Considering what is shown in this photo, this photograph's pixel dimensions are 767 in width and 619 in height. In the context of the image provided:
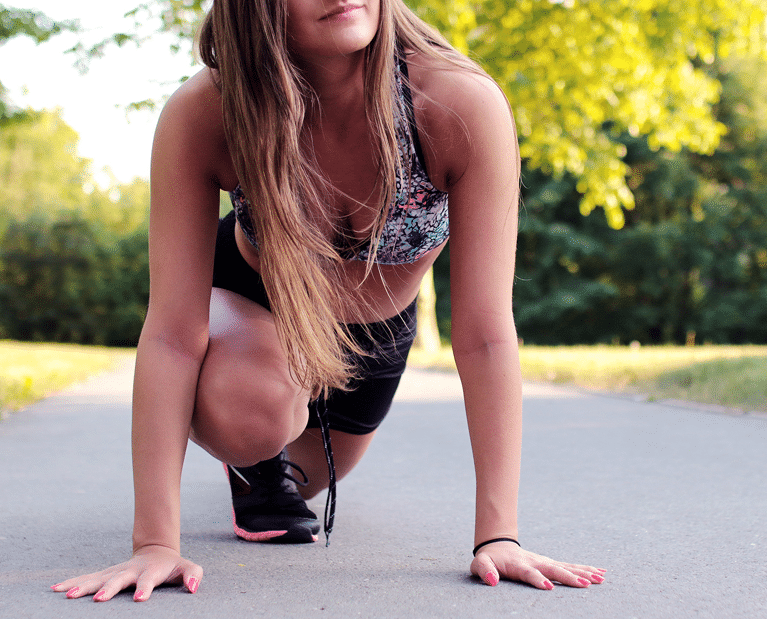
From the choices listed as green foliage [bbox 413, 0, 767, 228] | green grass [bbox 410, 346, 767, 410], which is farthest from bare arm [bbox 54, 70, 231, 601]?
green foliage [bbox 413, 0, 767, 228]

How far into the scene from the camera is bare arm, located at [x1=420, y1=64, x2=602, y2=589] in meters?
1.85

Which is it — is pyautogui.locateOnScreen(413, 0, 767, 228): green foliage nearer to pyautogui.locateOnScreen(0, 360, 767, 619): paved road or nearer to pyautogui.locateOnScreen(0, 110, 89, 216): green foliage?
pyautogui.locateOnScreen(0, 360, 767, 619): paved road

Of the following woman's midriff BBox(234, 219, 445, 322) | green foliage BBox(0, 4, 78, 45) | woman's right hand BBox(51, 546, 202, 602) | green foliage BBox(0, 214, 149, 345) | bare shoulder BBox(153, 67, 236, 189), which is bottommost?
green foliage BBox(0, 214, 149, 345)

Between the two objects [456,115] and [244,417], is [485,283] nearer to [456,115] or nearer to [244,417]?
[456,115]

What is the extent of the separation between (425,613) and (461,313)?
0.67 metres

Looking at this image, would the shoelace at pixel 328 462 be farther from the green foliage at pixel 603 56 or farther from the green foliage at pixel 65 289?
the green foliage at pixel 65 289

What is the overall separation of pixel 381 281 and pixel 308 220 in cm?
49

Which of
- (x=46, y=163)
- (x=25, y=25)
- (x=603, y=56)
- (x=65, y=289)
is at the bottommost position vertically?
(x=65, y=289)

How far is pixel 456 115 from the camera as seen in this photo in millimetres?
1876

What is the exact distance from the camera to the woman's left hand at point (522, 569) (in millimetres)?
1758

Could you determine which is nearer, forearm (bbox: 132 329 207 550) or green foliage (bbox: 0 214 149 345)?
forearm (bbox: 132 329 207 550)

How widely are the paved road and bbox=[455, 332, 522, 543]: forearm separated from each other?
153 millimetres

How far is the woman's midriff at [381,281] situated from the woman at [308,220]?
0.63 feet

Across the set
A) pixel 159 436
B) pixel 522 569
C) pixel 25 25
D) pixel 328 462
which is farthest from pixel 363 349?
pixel 25 25
